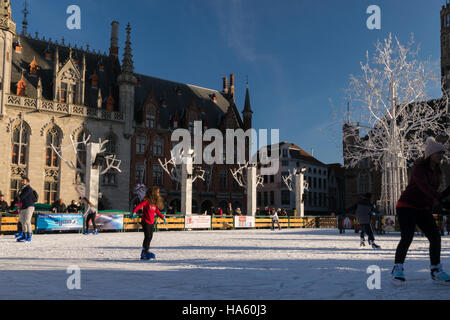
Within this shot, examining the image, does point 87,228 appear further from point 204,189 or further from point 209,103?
point 209,103

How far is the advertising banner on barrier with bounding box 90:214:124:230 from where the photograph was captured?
2394 centimetres

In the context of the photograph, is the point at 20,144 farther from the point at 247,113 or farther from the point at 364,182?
the point at 364,182

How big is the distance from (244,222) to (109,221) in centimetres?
1086

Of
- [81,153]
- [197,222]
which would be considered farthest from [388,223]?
[81,153]

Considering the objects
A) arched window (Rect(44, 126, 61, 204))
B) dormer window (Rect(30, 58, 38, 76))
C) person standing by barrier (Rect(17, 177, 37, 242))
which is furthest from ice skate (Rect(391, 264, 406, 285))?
dormer window (Rect(30, 58, 38, 76))

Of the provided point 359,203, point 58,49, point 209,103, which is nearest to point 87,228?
point 359,203

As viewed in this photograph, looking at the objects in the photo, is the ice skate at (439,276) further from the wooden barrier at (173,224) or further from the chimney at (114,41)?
the chimney at (114,41)

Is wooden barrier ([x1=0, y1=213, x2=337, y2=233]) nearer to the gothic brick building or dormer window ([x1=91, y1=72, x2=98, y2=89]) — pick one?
the gothic brick building

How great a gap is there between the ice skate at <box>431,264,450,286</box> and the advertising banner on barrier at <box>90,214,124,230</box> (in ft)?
67.2

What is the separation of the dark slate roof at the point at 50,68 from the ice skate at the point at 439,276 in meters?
38.4

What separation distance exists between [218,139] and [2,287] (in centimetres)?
4673

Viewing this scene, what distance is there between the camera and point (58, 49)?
43.0 metres

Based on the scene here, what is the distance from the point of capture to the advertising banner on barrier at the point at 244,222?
31370 millimetres

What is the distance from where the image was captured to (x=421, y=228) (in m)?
5.80
